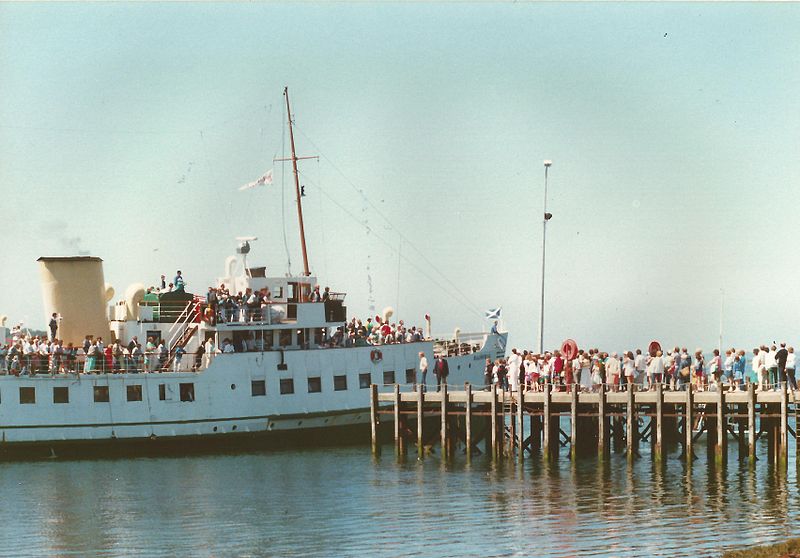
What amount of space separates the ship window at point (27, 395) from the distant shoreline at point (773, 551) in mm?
29482

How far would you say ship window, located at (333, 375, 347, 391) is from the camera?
55.8 m

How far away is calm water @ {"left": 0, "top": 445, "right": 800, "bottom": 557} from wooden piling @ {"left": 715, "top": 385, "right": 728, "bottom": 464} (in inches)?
26.4

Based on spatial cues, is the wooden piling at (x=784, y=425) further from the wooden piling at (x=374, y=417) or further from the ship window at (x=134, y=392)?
the ship window at (x=134, y=392)

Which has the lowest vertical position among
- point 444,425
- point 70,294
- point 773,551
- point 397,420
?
point 773,551

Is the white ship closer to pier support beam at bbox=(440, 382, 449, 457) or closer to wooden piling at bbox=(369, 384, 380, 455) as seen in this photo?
wooden piling at bbox=(369, 384, 380, 455)

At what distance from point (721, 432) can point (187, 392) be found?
20999 mm

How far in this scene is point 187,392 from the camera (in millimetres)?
52844

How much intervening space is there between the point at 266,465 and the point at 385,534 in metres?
14.5

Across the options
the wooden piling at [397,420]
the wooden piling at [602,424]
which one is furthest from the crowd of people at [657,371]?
the wooden piling at [397,420]

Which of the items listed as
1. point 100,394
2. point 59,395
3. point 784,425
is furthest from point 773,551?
point 59,395

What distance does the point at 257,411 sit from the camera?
54.1 meters

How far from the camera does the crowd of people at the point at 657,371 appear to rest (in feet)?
150

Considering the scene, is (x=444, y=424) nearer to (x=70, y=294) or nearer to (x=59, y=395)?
(x=59, y=395)

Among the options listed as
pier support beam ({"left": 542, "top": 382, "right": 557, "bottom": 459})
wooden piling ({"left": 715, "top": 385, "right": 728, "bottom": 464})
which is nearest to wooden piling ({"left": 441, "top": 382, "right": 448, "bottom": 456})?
pier support beam ({"left": 542, "top": 382, "right": 557, "bottom": 459})
